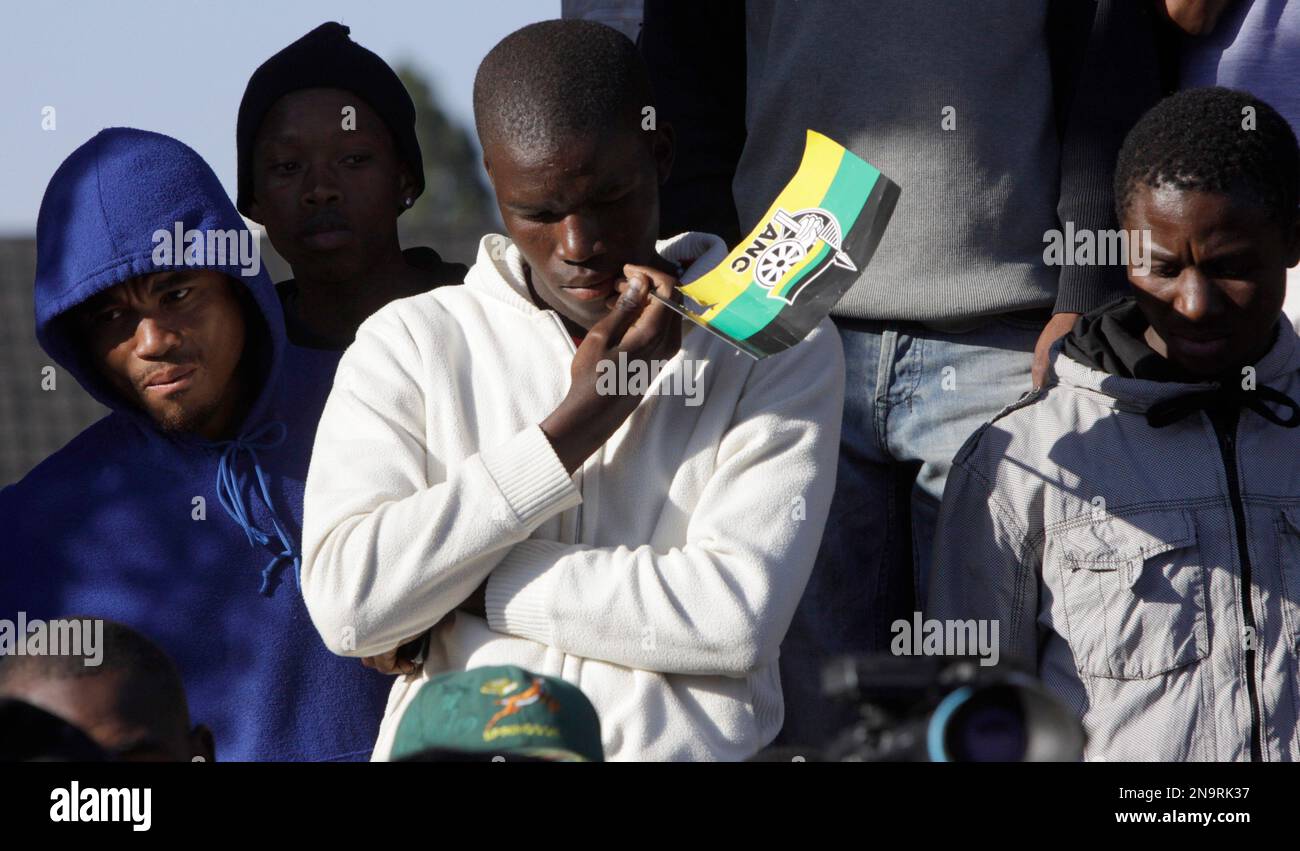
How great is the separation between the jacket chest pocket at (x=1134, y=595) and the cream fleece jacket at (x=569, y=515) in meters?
0.65

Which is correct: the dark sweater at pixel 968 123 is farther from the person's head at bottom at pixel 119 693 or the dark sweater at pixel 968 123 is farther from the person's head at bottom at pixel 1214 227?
the person's head at bottom at pixel 119 693

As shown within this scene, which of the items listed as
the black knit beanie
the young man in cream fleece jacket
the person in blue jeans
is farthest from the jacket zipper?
the black knit beanie

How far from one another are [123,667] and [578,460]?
0.92m

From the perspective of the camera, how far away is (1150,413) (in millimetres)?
3734

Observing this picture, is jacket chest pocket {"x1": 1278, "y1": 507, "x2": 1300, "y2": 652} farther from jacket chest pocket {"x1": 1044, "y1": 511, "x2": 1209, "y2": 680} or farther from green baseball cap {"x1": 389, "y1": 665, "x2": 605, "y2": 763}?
green baseball cap {"x1": 389, "y1": 665, "x2": 605, "y2": 763}

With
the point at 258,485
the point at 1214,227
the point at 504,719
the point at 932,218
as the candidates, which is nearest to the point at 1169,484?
the point at 1214,227

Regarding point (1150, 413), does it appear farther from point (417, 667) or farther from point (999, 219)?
point (417, 667)

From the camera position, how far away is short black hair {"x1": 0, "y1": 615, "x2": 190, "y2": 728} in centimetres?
322

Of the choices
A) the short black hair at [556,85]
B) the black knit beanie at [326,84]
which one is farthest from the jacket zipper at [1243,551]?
the black knit beanie at [326,84]

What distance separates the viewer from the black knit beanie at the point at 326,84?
15.0 ft

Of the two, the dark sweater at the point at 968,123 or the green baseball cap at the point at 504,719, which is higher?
the dark sweater at the point at 968,123

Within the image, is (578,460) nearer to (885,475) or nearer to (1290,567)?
(885,475)

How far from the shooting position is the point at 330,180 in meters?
4.49
